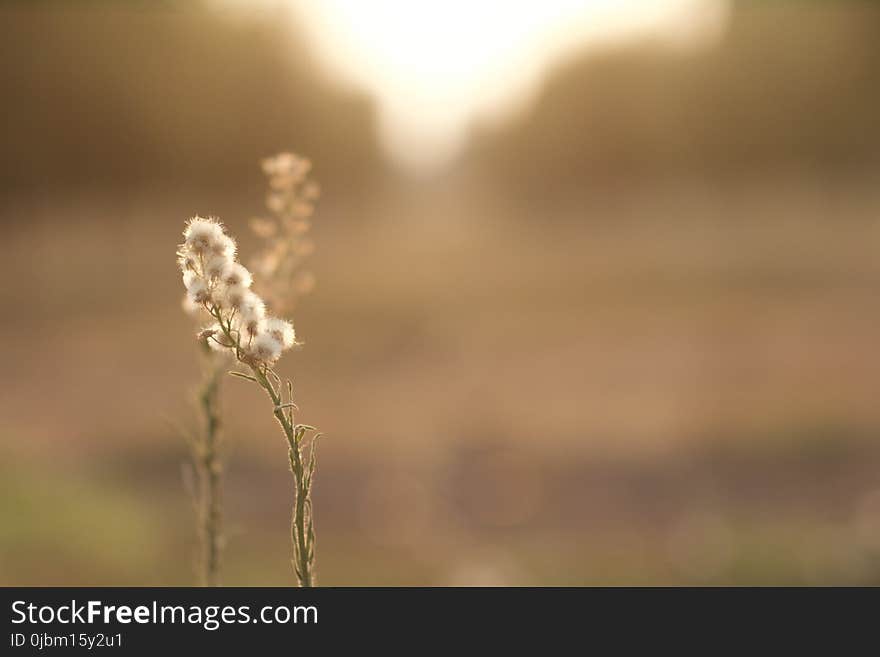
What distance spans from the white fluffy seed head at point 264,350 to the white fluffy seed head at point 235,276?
0.36 ft

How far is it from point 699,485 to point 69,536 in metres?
7.12

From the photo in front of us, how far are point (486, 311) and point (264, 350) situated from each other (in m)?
21.0

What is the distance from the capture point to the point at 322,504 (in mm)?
10461

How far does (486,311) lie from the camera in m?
22.4

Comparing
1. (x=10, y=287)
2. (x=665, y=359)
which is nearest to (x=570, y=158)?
(x=665, y=359)

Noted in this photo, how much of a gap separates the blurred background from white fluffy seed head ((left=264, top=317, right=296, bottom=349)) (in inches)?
8.2

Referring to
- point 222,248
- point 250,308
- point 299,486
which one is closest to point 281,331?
point 250,308

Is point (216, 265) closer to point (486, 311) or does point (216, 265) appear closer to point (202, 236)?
point (202, 236)

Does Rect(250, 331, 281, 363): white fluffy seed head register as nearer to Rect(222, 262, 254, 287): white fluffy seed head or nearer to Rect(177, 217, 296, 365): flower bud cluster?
Rect(177, 217, 296, 365): flower bud cluster

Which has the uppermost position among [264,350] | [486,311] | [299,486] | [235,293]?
[486,311]

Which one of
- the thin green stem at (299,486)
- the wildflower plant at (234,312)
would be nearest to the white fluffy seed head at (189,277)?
the wildflower plant at (234,312)

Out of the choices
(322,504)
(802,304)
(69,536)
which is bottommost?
(69,536)

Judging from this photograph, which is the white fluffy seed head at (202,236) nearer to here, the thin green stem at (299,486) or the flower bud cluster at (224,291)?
the flower bud cluster at (224,291)
